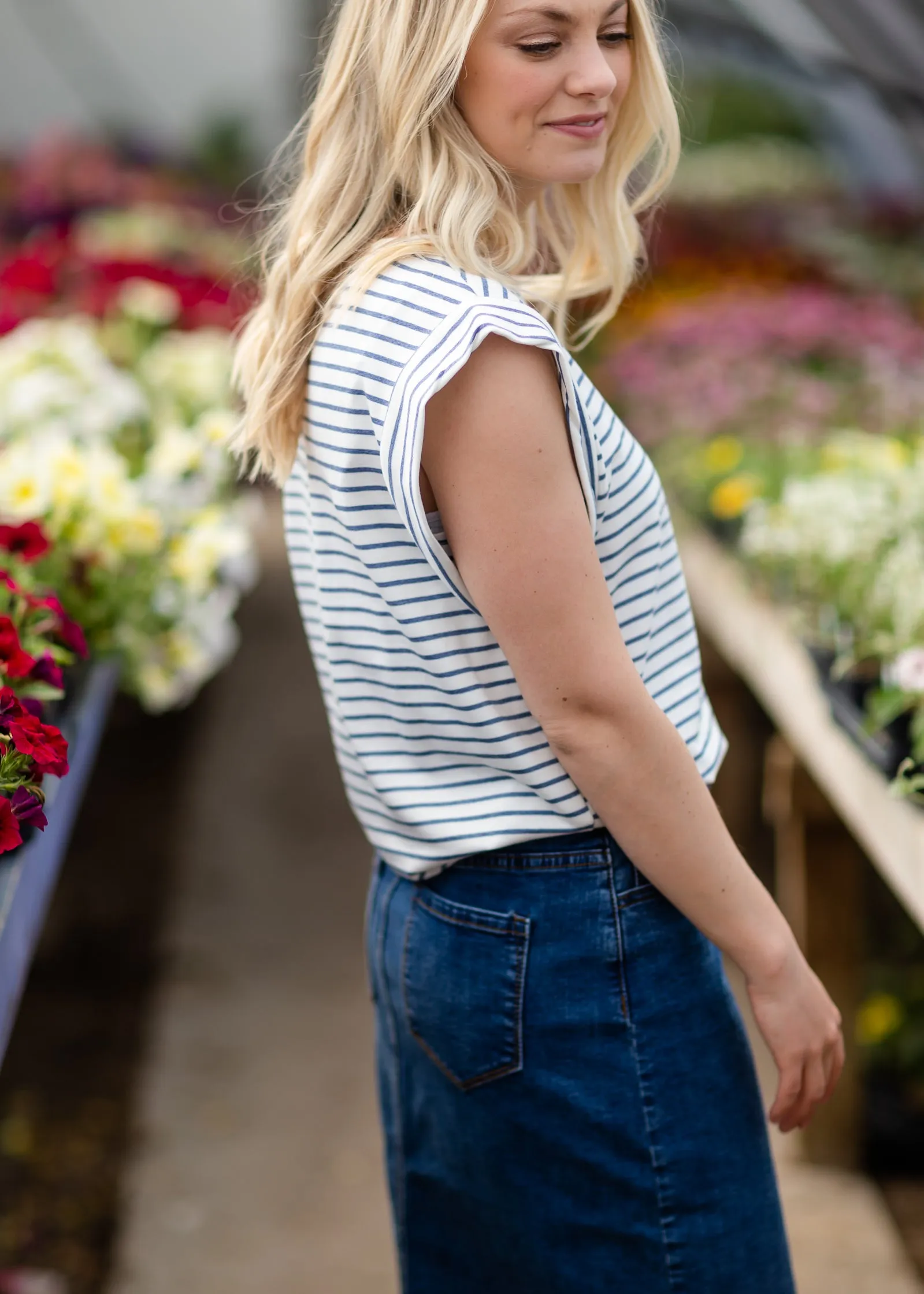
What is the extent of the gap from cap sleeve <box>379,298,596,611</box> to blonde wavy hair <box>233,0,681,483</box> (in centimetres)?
8

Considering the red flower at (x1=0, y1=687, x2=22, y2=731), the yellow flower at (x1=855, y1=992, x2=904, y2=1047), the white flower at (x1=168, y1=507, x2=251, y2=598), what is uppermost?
the white flower at (x1=168, y1=507, x2=251, y2=598)

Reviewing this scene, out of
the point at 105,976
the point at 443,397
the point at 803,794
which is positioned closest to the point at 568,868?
the point at 443,397

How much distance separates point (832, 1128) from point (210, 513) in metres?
1.49

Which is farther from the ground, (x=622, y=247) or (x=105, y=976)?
(x=622, y=247)

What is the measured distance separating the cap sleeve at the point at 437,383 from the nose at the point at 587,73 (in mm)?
175

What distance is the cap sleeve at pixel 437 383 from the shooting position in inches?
37.6

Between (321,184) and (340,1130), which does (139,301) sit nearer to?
(340,1130)

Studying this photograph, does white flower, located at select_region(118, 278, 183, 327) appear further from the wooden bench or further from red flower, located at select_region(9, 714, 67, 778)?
red flower, located at select_region(9, 714, 67, 778)

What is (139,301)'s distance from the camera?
147 inches

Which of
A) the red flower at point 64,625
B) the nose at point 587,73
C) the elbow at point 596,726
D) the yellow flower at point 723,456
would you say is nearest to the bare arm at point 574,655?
the elbow at point 596,726

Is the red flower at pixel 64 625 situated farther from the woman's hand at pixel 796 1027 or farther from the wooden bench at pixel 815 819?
the wooden bench at pixel 815 819

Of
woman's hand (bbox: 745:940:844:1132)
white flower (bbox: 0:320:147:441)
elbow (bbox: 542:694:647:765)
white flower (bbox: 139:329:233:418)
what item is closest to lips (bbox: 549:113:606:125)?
elbow (bbox: 542:694:647:765)

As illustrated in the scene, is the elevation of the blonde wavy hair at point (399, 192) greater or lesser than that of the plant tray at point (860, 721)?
greater

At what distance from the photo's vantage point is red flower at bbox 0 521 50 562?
175 centimetres
